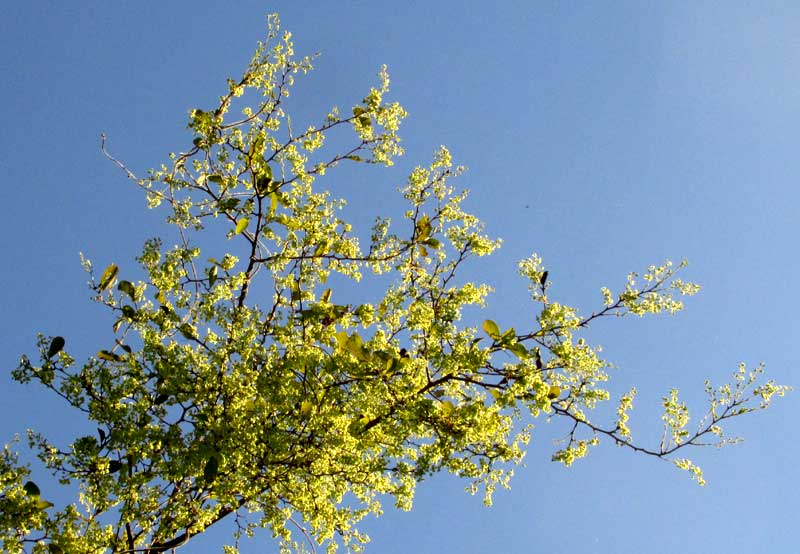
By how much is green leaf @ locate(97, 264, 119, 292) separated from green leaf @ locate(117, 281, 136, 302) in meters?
0.10

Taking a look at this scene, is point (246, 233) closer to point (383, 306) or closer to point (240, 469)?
point (383, 306)

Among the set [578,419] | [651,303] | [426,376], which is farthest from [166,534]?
[651,303]

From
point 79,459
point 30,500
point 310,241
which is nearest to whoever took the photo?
point 79,459

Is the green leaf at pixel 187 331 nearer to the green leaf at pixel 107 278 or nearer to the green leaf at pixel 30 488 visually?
the green leaf at pixel 107 278

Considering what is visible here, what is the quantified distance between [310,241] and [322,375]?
1.44 meters

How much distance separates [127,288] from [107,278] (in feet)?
0.65

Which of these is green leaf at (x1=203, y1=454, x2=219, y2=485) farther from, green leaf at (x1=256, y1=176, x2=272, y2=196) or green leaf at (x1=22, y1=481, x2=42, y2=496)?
green leaf at (x1=256, y1=176, x2=272, y2=196)

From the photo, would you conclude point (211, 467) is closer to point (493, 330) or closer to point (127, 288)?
point (127, 288)

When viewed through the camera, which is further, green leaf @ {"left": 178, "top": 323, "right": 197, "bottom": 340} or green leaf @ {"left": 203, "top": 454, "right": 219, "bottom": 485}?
green leaf @ {"left": 178, "top": 323, "right": 197, "bottom": 340}

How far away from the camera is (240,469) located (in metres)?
5.18

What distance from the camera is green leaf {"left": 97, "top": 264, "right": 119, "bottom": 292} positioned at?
588cm

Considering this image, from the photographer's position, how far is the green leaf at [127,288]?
19.2 feet

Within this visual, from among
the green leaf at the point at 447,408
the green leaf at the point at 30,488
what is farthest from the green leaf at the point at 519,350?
the green leaf at the point at 30,488

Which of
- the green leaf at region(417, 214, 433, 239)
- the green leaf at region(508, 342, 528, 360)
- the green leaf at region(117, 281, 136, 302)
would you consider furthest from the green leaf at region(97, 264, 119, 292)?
the green leaf at region(508, 342, 528, 360)
